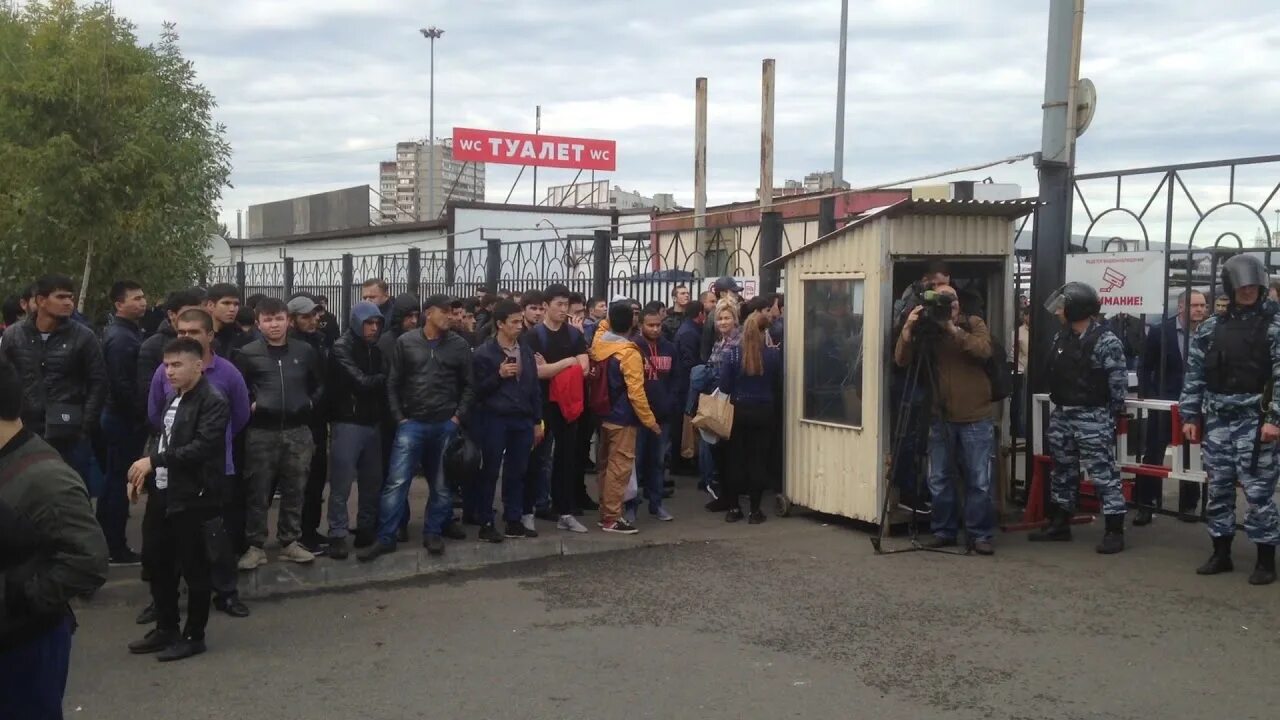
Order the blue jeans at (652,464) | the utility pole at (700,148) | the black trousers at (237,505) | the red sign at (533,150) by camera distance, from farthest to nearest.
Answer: the red sign at (533,150) < the utility pole at (700,148) < the blue jeans at (652,464) < the black trousers at (237,505)

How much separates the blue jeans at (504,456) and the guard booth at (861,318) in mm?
2374

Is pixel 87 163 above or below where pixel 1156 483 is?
above

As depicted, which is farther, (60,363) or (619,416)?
(619,416)

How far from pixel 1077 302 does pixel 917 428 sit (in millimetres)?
1489

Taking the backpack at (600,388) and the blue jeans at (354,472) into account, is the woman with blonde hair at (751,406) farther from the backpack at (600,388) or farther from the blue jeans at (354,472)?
the blue jeans at (354,472)

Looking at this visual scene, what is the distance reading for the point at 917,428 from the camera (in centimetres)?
909

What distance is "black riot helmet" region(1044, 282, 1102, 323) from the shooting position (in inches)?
341

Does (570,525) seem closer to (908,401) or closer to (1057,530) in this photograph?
(908,401)

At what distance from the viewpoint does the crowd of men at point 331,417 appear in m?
6.33

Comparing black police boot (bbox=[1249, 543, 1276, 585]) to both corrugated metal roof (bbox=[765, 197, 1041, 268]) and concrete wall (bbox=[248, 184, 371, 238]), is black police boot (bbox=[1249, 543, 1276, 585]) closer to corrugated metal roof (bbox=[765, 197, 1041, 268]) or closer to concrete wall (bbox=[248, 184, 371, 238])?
corrugated metal roof (bbox=[765, 197, 1041, 268])

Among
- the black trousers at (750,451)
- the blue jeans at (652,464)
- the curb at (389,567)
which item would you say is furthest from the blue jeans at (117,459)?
the black trousers at (750,451)

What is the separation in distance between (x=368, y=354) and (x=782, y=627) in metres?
3.49

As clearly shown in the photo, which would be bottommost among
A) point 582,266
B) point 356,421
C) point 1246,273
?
point 356,421

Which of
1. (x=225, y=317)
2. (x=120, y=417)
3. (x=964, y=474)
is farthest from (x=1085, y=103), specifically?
(x=120, y=417)
